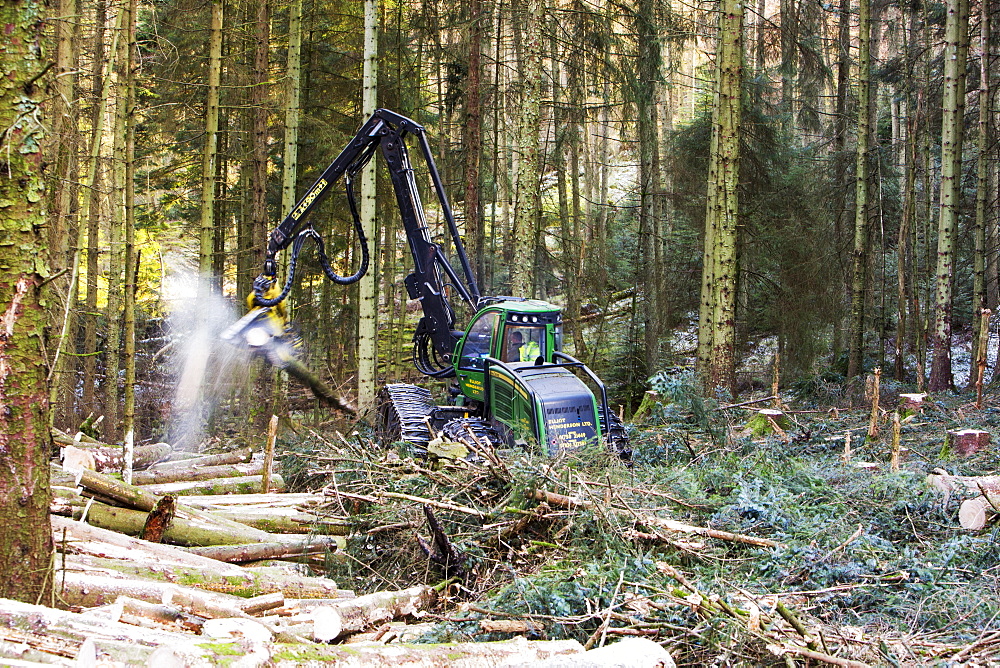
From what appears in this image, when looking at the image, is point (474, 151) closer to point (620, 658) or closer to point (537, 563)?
point (537, 563)

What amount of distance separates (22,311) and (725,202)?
8.88 m

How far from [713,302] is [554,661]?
799cm

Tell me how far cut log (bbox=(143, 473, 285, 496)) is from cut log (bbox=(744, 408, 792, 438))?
578 centimetres

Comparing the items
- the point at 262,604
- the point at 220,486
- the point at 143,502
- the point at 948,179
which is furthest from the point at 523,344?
the point at 948,179

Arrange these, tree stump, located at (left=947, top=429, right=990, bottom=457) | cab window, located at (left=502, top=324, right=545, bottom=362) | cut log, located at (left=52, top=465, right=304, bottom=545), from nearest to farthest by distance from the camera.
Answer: cut log, located at (left=52, top=465, right=304, bottom=545)
tree stump, located at (left=947, top=429, right=990, bottom=457)
cab window, located at (left=502, top=324, right=545, bottom=362)

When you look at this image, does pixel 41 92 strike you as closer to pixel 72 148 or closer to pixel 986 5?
pixel 72 148

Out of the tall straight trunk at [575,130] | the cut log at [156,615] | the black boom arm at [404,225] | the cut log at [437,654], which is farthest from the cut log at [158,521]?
the tall straight trunk at [575,130]

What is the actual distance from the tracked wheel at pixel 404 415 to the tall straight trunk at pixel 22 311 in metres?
5.10

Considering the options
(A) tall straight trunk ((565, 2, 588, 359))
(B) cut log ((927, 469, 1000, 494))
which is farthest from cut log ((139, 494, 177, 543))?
(A) tall straight trunk ((565, 2, 588, 359))

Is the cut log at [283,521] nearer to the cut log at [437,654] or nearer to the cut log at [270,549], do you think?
the cut log at [270,549]

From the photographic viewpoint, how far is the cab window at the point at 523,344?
30.7 feet

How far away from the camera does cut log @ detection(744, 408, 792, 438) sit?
10.0 metres

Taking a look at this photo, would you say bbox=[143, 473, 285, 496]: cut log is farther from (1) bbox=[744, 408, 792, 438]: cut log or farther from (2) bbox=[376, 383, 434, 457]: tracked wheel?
(1) bbox=[744, 408, 792, 438]: cut log

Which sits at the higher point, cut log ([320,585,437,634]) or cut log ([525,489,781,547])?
cut log ([525,489,781,547])
